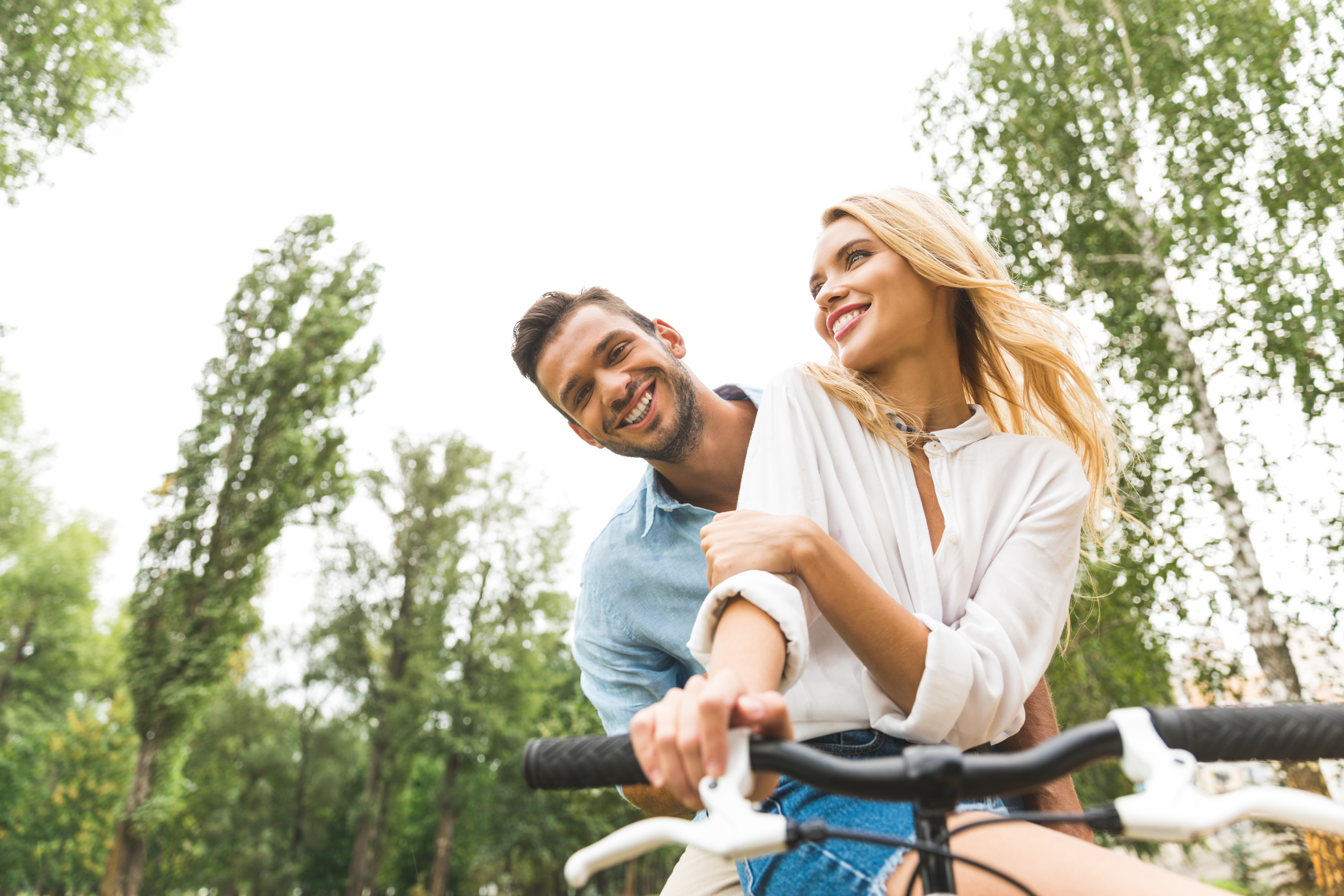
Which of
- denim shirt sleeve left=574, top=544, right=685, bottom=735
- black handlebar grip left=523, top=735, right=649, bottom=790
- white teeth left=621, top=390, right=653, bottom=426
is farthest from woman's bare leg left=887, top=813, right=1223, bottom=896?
white teeth left=621, top=390, right=653, bottom=426

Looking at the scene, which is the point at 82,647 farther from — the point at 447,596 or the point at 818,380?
the point at 818,380

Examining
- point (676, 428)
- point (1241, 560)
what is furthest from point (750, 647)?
point (1241, 560)

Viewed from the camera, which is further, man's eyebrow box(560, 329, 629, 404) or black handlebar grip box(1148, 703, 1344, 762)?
man's eyebrow box(560, 329, 629, 404)

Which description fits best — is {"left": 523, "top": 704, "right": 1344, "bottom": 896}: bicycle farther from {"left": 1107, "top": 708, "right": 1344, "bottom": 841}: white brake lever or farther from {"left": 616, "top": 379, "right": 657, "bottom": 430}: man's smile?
{"left": 616, "top": 379, "right": 657, "bottom": 430}: man's smile

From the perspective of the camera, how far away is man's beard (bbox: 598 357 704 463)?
9.16 ft

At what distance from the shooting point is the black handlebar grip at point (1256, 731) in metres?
0.89

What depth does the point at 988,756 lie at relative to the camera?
0.82m

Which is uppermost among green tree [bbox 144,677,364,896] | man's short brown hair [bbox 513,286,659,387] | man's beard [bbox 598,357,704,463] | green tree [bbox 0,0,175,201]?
green tree [bbox 0,0,175,201]

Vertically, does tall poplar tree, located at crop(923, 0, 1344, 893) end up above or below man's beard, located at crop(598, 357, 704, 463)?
above

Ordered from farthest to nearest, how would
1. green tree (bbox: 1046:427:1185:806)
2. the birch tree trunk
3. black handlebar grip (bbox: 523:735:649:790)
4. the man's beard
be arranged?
green tree (bbox: 1046:427:1185:806), the birch tree trunk, the man's beard, black handlebar grip (bbox: 523:735:649:790)

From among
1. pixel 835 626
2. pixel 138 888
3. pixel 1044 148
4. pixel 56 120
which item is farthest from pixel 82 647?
pixel 835 626

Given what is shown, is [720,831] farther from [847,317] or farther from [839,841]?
[847,317]

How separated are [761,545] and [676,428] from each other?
1.49 meters

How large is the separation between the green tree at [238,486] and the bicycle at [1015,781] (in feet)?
58.0
